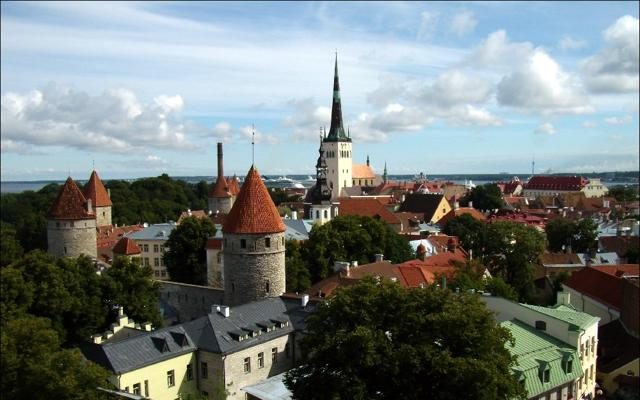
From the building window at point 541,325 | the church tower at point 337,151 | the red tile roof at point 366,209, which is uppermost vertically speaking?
the church tower at point 337,151

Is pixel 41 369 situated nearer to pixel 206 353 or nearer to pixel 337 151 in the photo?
pixel 206 353

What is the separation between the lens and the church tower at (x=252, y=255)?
31703mm

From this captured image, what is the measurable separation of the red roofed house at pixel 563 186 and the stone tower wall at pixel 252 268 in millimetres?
119749

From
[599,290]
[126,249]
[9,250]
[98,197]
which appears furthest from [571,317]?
[98,197]

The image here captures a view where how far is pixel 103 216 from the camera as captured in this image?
61.8 m

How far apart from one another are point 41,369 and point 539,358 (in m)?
16.2

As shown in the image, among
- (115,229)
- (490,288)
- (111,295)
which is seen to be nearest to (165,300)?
(111,295)

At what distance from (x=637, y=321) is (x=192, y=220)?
28699mm

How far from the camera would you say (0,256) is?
52.0 m

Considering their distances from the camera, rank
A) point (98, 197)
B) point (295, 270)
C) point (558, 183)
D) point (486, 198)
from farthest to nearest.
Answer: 1. point (558, 183)
2. point (486, 198)
3. point (98, 197)
4. point (295, 270)

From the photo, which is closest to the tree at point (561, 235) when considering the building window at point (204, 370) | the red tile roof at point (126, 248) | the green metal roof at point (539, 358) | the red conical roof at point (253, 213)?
the red conical roof at point (253, 213)

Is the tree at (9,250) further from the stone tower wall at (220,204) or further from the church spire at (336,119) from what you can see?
the church spire at (336,119)

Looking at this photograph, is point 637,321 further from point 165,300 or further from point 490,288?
point 165,300

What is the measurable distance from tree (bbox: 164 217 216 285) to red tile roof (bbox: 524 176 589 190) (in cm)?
11641
